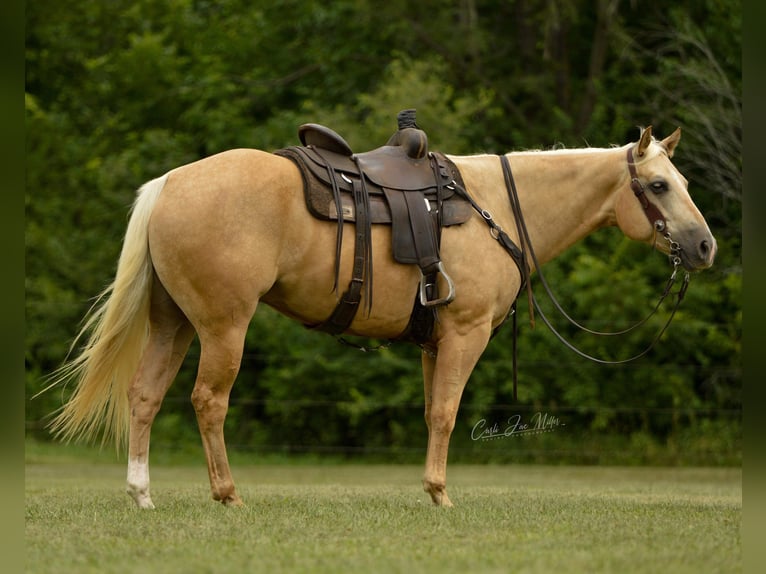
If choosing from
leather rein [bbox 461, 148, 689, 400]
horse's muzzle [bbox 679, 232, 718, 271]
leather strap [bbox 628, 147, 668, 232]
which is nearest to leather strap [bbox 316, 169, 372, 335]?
leather rein [bbox 461, 148, 689, 400]

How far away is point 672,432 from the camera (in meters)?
14.4

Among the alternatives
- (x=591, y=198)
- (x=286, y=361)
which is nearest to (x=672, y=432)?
(x=286, y=361)

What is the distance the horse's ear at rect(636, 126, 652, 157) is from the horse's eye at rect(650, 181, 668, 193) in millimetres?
219

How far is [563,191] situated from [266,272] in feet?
7.32

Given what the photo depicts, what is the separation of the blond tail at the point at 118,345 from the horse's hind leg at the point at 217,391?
0.48 m

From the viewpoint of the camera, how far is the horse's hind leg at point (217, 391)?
578 cm

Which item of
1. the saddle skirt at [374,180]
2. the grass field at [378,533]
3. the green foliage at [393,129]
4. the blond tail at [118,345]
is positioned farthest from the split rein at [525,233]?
the green foliage at [393,129]

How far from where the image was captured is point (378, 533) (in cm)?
483

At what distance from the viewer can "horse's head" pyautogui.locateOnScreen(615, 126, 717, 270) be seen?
21.6 ft

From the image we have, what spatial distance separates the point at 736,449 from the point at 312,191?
1014 cm

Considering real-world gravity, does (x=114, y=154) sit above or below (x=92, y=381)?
below
